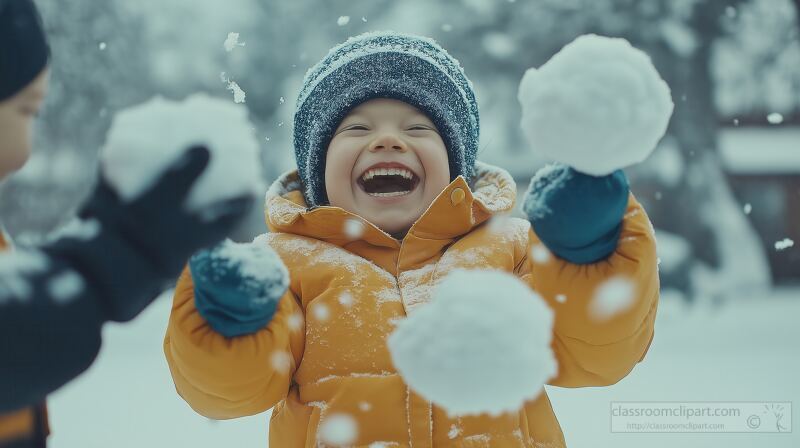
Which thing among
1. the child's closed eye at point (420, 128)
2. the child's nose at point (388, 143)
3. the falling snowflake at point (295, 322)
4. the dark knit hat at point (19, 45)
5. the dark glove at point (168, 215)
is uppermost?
the dark knit hat at point (19, 45)

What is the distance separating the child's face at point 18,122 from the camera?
59 centimetres

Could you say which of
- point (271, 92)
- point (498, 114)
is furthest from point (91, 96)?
point (498, 114)

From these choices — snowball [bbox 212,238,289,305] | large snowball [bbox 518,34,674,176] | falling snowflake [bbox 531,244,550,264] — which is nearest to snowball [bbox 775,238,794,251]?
falling snowflake [bbox 531,244,550,264]

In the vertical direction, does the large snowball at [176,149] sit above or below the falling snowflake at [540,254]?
above

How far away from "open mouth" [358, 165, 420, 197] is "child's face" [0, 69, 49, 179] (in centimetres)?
47

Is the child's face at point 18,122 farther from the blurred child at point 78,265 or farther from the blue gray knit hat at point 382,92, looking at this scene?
the blue gray knit hat at point 382,92

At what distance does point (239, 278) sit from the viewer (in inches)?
26.2

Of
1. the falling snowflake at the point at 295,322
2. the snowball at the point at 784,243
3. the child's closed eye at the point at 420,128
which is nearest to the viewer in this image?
the falling snowflake at the point at 295,322

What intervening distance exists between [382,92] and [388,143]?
99 mm

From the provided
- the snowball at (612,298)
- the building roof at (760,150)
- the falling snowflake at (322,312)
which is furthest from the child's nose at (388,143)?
the building roof at (760,150)

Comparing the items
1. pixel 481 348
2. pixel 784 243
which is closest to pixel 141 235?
pixel 481 348

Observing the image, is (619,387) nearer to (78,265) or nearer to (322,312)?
(322,312)

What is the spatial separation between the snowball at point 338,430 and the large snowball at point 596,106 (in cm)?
40

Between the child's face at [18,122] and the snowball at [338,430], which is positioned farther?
the snowball at [338,430]
